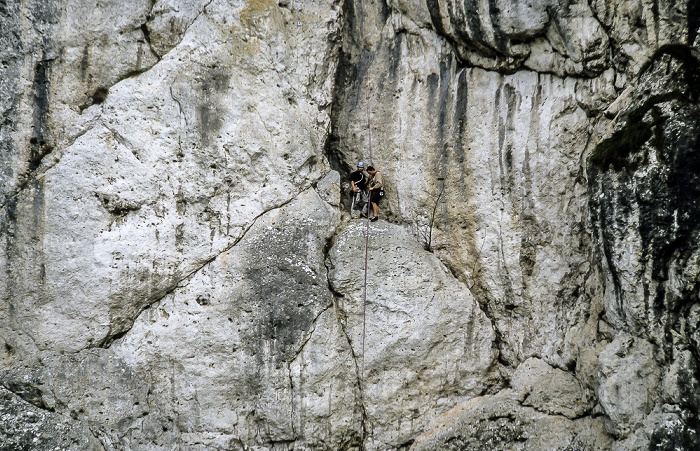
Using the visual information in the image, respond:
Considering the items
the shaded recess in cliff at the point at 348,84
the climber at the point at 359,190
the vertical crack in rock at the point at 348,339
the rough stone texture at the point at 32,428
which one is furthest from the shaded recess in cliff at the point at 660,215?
the rough stone texture at the point at 32,428

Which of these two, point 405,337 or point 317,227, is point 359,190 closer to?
point 317,227

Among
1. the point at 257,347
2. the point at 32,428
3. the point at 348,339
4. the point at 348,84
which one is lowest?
the point at 32,428

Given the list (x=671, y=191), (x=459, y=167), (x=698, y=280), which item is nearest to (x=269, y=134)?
(x=459, y=167)

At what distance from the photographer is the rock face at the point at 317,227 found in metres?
7.89

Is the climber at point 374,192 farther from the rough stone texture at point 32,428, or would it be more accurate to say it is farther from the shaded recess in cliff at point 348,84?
the rough stone texture at point 32,428

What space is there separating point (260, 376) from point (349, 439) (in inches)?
69.1

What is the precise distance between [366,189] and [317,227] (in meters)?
1.07

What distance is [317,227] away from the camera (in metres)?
8.68

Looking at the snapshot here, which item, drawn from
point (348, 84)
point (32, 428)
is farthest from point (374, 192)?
point (32, 428)

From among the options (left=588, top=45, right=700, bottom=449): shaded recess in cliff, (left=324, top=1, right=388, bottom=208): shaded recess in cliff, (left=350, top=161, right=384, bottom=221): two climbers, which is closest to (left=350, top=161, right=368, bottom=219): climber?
(left=350, top=161, right=384, bottom=221): two climbers

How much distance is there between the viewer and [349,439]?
8.71 m

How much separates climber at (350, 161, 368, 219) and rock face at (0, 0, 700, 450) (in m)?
0.23

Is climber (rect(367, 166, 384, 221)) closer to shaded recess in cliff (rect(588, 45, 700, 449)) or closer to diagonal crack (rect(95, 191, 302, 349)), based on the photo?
diagonal crack (rect(95, 191, 302, 349))

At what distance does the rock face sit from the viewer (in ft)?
25.9
